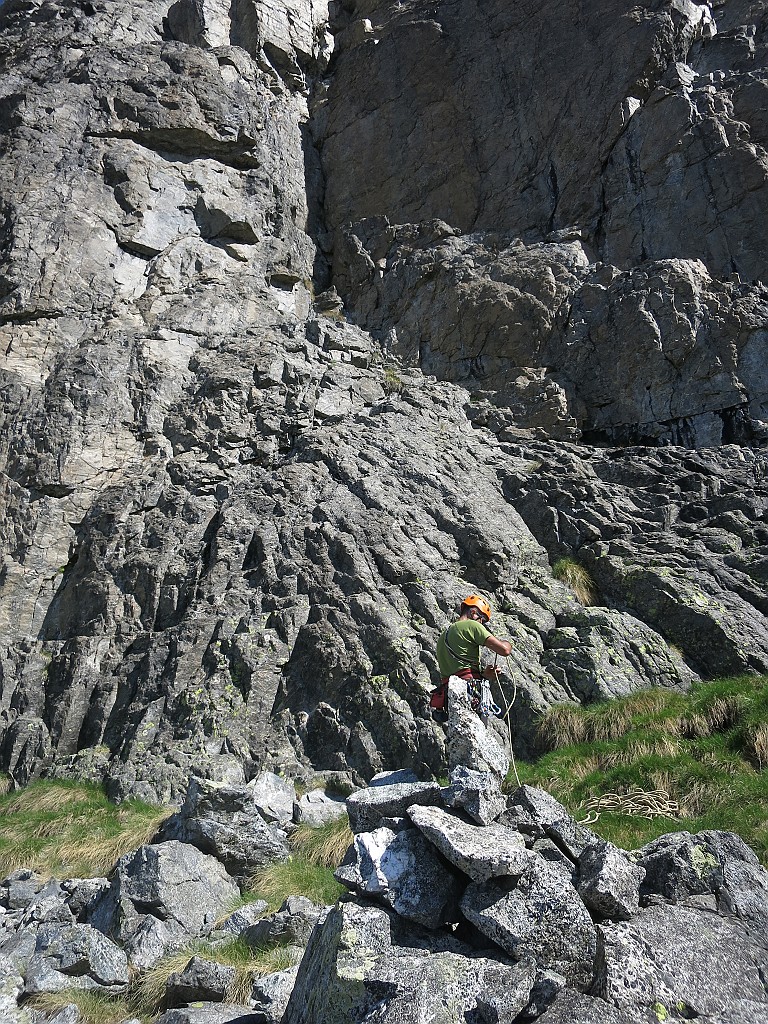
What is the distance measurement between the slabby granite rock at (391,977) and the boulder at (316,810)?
18.1 ft

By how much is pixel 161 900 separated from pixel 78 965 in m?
1.12

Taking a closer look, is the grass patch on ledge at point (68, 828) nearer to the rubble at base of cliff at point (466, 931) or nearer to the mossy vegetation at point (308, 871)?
the rubble at base of cliff at point (466, 931)

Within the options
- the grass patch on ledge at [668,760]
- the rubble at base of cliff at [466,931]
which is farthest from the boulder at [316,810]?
the grass patch on ledge at [668,760]

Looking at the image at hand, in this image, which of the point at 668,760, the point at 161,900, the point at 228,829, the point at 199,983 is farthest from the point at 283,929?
the point at 668,760

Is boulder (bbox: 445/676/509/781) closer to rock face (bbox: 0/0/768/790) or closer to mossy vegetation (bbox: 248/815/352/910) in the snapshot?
mossy vegetation (bbox: 248/815/352/910)

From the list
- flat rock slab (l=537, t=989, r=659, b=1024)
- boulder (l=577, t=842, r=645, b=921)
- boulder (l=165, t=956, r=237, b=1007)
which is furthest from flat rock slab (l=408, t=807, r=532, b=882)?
boulder (l=165, t=956, r=237, b=1007)

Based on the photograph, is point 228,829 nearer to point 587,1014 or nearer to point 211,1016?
point 211,1016

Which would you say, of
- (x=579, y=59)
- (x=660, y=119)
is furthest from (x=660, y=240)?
(x=579, y=59)

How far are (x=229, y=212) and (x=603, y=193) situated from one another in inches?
527

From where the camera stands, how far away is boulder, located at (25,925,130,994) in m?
7.20

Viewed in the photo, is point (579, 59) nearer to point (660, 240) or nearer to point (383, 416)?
point (660, 240)

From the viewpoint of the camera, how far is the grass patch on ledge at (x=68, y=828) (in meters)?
10.8

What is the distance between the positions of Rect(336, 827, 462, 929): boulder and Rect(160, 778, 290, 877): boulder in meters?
3.91

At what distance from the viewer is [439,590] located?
1523 cm
